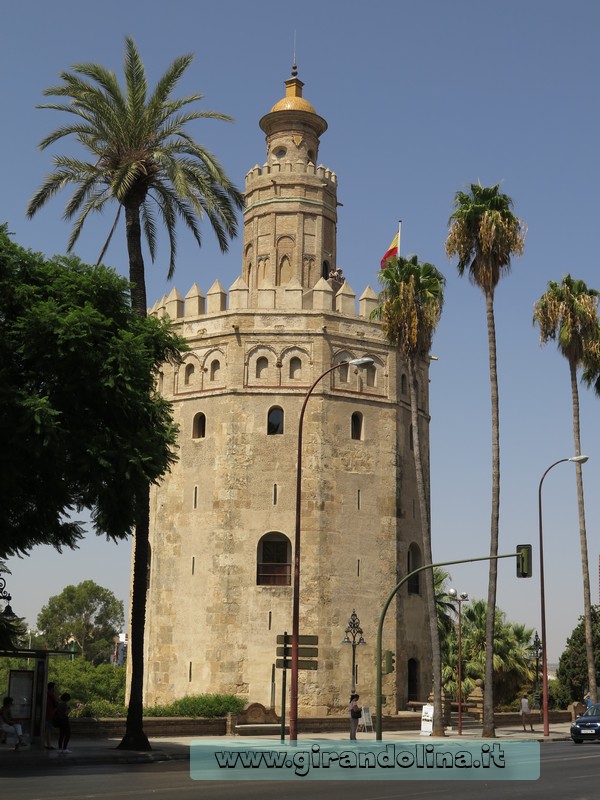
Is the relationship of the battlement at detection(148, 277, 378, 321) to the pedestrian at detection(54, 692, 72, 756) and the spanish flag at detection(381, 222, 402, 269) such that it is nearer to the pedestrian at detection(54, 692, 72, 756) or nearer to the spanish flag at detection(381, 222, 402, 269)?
the spanish flag at detection(381, 222, 402, 269)

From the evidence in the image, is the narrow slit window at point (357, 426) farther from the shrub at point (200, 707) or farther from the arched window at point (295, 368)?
the shrub at point (200, 707)

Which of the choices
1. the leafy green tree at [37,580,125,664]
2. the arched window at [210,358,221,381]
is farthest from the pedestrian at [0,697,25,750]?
the leafy green tree at [37,580,125,664]

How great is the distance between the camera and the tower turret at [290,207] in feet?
152

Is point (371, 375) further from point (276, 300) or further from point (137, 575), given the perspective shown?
point (137, 575)

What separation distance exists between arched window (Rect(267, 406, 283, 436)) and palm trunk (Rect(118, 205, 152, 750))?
14841 millimetres

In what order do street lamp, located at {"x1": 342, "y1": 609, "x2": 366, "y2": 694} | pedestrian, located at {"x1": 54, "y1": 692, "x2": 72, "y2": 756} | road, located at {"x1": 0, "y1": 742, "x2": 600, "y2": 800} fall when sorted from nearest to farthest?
road, located at {"x1": 0, "y1": 742, "x2": 600, "y2": 800} → pedestrian, located at {"x1": 54, "y1": 692, "x2": 72, "y2": 756} → street lamp, located at {"x1": 342, "y1": 609, "x2": 366, "y2": 694}

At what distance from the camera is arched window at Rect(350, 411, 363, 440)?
43.5 metres

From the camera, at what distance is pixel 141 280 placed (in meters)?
28.5

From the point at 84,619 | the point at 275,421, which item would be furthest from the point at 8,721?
the point at 84,619

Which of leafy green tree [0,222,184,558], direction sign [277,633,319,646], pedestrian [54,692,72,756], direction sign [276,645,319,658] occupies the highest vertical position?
leafy green tree [0,222,184,558]

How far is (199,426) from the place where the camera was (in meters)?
43.8

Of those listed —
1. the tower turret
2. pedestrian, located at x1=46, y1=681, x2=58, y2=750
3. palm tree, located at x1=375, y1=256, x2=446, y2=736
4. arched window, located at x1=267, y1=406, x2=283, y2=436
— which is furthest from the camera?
the tower turret

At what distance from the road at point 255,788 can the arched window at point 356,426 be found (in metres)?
22.9

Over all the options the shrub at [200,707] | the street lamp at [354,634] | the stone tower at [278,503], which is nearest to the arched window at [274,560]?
the stone tower at [278,503]
